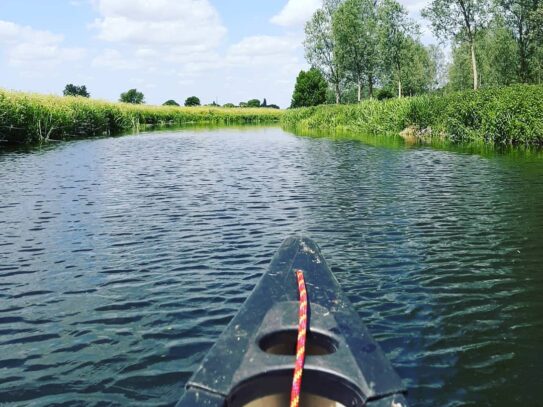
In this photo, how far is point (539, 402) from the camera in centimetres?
421

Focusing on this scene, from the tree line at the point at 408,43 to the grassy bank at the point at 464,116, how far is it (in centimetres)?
620

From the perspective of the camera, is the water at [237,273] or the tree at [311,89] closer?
the water at [237,273]

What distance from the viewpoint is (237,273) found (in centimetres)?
748

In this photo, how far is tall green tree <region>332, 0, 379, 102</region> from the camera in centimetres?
5481

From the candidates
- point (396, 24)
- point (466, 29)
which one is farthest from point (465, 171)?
point (396, 24)

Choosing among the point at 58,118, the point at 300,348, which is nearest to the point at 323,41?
the point at 58,118

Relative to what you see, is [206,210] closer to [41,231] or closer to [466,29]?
[41,231]

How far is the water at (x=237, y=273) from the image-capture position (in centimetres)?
475

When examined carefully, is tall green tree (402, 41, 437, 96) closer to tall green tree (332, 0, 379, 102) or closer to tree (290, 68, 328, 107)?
tree (290, 68, 328, 107)

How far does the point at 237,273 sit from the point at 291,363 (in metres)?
4.34

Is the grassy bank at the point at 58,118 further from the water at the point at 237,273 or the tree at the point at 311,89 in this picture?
the tree at the point at 311,89

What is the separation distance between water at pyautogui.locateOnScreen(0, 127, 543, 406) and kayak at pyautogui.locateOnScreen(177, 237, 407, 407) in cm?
113

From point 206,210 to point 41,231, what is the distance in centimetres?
360

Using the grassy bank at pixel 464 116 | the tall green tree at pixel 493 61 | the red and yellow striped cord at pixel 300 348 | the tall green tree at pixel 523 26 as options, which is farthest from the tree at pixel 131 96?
the red and yellow striped cord at pixel 300 348
